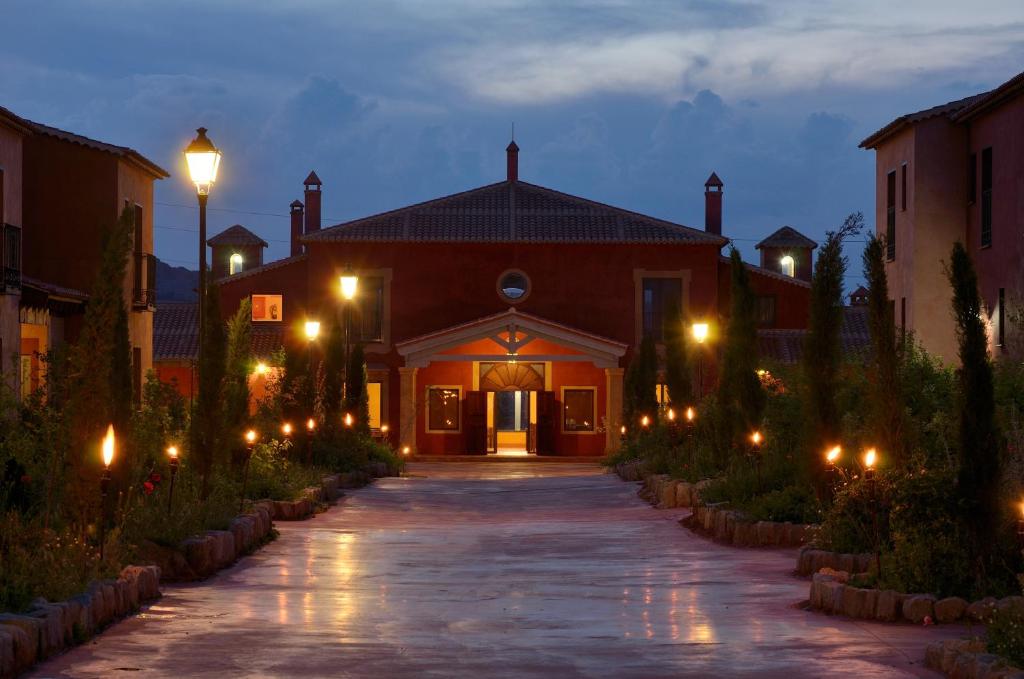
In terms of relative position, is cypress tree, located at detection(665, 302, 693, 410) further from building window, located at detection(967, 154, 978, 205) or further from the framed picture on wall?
the framed picture on wall

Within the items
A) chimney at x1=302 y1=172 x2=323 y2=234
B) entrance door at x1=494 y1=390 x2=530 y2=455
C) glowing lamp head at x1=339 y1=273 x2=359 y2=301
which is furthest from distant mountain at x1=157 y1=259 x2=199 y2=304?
glowing lamp head at x1=339 y1=273 x2=359 y2=301

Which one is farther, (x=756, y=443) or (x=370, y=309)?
(x=370, y=309)

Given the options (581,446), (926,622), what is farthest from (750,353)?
(581,446)

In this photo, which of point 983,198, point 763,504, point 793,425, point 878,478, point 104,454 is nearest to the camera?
point 104,454

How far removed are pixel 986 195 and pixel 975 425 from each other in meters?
21.5

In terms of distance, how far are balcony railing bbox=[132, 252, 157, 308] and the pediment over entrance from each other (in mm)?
10842

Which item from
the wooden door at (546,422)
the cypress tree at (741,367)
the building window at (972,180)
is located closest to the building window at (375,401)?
the wooden door at (546,422)

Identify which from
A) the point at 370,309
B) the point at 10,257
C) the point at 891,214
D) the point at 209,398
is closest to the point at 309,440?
the point at 10,257

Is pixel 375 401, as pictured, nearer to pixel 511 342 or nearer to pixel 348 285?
pixel 511 342

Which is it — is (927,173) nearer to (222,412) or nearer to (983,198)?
(983,198)

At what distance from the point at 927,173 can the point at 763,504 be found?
687 inches

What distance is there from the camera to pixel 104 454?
43.0 ft

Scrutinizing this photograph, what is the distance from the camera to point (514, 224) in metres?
50.4

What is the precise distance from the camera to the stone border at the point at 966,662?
9.12 m
